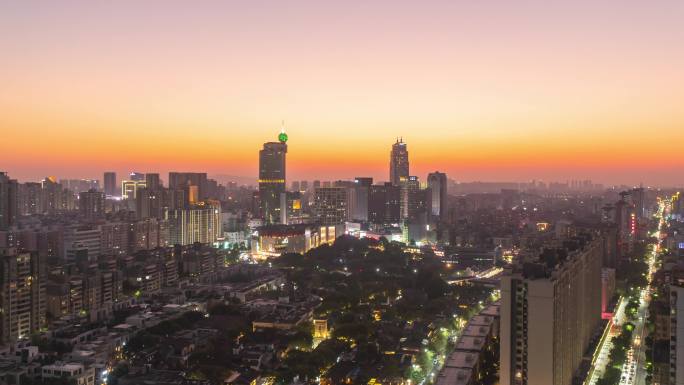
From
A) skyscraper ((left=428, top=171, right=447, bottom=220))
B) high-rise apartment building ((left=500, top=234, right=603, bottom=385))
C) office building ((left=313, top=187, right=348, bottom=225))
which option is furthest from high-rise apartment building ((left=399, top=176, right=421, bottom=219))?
high-rise apartment building ((left=500, top=234, right=603, bottom=385))

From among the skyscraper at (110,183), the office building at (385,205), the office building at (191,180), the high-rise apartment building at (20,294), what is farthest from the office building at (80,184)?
the high-rise apartment building at (20,294)

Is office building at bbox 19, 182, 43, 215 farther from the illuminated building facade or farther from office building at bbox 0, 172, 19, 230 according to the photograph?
the illuminated building facade

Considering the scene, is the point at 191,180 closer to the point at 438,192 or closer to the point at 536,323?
the point at 438,192

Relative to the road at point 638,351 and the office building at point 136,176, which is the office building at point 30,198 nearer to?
the office building at point 136,176

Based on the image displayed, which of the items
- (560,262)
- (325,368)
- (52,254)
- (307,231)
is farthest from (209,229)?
(560,262)

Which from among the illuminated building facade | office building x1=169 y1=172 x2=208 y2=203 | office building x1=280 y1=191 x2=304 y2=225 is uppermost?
office building x1=169 y1=172 x2=208 y2=203

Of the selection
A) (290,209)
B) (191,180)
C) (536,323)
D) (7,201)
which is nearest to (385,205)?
(290,209)

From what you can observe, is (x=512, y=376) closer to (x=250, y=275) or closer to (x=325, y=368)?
(x=325, y=368)
